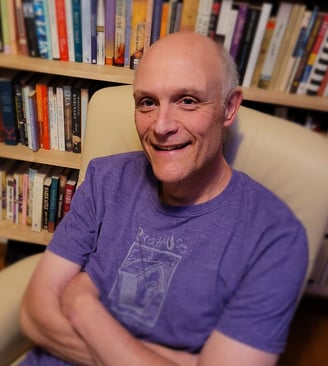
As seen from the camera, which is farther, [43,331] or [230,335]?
[43,331]

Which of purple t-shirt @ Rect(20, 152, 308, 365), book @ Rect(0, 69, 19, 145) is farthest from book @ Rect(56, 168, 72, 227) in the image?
purple t-shirt @ Rect(20, 152, 308, 365)

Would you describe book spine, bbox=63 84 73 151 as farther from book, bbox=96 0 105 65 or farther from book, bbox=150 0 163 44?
book, bbox=150 0 163 44

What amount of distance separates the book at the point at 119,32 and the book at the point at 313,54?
22.9 inches

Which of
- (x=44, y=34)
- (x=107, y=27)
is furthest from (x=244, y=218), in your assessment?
(x=44, y=34)

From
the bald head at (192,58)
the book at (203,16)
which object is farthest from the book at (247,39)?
the bald head at (192,58)

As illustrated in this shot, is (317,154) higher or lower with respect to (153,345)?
higher

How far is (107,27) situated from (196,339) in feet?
3.11

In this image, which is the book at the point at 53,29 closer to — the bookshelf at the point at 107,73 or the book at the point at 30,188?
the bookshelf at the point at 107,73

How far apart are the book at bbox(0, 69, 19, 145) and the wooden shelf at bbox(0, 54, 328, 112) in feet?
0.29

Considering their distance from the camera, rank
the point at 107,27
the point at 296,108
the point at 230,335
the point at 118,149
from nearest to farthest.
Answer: the point at 230,335 < the point at 118,149 < the point at 107,27 < the point at 296,108

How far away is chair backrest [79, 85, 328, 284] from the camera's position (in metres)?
0.93

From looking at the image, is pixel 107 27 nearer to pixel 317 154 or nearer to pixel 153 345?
pixel 317 154

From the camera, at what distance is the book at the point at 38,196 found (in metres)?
1.54

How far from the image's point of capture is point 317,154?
92cm
